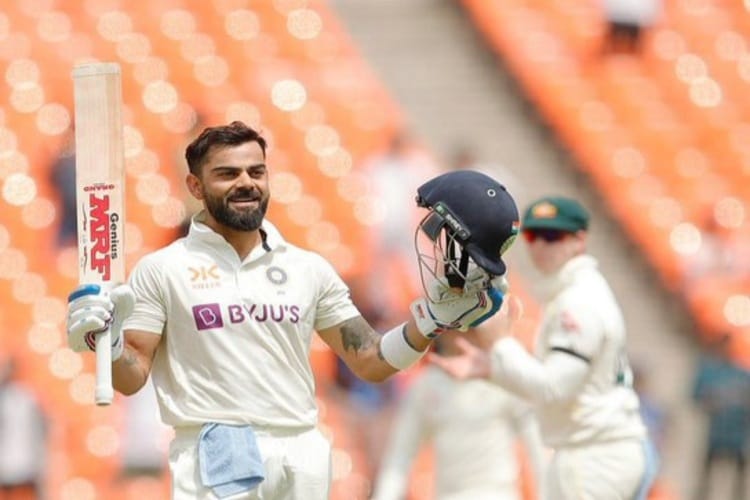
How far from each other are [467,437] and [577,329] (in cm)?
186

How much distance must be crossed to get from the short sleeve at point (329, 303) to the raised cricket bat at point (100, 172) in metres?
0.64

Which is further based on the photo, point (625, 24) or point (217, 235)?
point (625, 24)

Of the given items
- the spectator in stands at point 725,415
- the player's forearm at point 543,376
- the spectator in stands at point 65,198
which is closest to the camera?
the player's forearm at point 543,376

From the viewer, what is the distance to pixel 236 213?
530 centimetres

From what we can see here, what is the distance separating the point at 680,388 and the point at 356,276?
242 cm

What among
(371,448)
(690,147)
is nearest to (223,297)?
(371,448)

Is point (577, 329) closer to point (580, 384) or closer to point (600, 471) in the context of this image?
point (580, 384)

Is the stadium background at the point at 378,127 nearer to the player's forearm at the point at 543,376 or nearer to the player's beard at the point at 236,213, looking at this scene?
the player's forearm at the point at 543,376

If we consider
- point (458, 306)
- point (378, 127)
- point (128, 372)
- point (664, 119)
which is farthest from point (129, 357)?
point (664, 119)

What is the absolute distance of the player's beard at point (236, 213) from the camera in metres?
5.30

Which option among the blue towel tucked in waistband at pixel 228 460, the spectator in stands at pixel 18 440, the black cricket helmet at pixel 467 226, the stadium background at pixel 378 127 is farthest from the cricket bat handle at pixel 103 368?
the stadium background at pixel 378 127

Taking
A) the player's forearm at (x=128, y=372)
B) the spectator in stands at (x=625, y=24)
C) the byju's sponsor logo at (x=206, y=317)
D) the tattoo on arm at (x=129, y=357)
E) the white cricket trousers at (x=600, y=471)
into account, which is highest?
the spectator in stands at (x=625, y=24)

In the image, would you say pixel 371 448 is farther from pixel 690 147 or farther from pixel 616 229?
pixel 690 147

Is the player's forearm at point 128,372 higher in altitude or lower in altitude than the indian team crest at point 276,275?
lower
